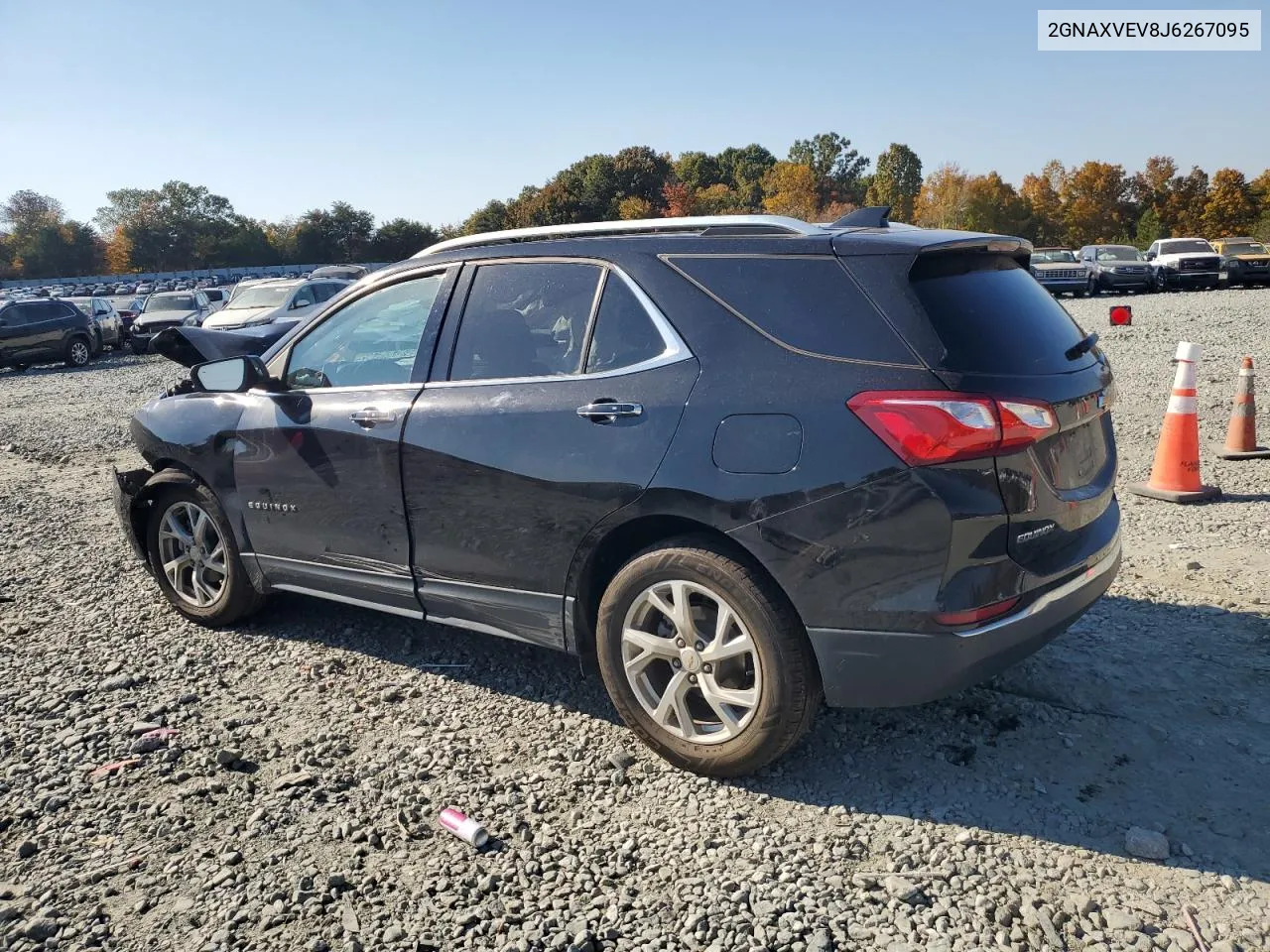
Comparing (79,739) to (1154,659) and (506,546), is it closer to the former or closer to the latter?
(506,546)

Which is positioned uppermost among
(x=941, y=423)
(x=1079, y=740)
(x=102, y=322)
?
(x=102, y=322)

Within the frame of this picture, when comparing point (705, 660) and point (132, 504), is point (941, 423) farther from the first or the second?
point (132, 504)

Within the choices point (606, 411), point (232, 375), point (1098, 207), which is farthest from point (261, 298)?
point (1098, 207)

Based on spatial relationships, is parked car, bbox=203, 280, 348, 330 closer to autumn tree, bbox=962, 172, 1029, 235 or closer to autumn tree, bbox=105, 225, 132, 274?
autumn tree, bbox=962, 172, 1029, 235

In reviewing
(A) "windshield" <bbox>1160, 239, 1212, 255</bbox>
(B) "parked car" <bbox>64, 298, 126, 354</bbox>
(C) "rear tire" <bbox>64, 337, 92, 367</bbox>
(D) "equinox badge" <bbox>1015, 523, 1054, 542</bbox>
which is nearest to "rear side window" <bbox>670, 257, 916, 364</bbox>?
(D) "equinox badge" <bbox>1015, 523, 1054, 542</bbox>

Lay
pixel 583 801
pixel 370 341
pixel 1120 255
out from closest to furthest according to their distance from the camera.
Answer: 1. pixel 583 801
2. pixel 370 341
3. pixel 1120 255

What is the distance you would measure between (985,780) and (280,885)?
2300 mm

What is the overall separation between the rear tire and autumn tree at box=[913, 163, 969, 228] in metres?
64.9

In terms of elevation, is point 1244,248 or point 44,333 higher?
point 1244,248

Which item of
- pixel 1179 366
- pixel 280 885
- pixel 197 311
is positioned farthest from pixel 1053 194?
pixel 280 885

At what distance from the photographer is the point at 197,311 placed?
2531 cm

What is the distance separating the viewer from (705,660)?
3123 millimetres

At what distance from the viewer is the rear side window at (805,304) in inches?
114

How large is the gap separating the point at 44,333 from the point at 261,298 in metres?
6.84
